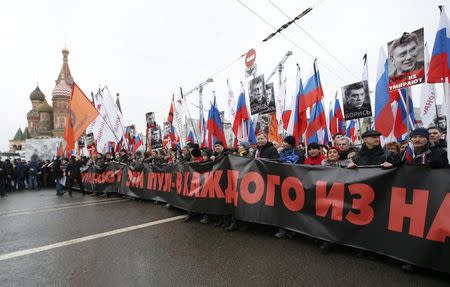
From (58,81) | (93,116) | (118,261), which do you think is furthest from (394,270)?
(58,81)

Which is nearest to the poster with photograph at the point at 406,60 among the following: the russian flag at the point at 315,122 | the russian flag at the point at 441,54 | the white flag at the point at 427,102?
the russian flag at the point at 441,54

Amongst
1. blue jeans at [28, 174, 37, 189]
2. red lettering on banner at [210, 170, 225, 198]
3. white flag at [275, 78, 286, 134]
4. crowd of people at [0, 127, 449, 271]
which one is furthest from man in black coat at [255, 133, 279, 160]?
blue jeans at [28, 174, 37, 189]

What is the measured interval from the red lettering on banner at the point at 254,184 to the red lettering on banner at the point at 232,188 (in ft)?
0.53

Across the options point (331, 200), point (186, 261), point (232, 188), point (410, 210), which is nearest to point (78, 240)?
point (186, 261)

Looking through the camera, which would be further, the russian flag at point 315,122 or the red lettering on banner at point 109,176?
the red lettering on banner at point 109,176

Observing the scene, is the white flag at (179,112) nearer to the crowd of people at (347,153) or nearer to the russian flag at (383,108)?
the crowd of people at (347,153)

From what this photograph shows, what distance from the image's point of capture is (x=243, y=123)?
399 inches

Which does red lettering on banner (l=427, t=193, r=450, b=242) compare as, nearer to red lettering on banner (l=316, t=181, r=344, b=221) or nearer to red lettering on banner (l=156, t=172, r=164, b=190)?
red lettering on banner (l=316, t=181, r=344, b=221)

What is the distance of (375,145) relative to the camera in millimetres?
4332

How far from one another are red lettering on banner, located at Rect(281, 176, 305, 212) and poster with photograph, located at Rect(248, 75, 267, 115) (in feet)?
16.4

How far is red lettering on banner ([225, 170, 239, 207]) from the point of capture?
18.1 feet

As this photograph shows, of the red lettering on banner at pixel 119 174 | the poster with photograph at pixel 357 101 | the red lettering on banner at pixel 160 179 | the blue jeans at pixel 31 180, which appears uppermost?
the poster with photograph at pixel 357 101

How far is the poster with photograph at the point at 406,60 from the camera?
5109mm

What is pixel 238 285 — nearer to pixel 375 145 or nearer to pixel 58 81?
pixel 375 145
